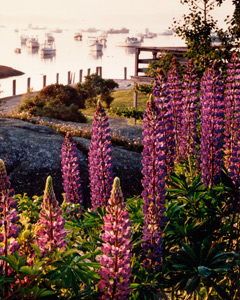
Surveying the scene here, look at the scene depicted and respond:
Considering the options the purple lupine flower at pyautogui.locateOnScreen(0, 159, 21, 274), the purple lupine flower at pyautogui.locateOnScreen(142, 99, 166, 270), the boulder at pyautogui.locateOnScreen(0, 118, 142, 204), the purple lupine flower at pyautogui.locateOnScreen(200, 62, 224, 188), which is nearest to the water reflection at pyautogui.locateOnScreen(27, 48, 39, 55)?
the boulder at pyautogui.locateOnScreen(0, 118, 142, 204)

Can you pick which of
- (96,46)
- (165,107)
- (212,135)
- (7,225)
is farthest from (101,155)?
(96,46)

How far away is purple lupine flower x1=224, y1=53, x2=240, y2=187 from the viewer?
13.6ft

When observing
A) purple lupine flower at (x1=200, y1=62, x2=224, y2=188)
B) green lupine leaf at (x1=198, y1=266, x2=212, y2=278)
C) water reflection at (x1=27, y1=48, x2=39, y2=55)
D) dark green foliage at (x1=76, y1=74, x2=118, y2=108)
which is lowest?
green lupine leaf at (x1=198, y1=266, x2=212, y2=278)

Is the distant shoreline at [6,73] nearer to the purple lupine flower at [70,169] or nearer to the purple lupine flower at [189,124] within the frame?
the purple lupine flower at [189,124]

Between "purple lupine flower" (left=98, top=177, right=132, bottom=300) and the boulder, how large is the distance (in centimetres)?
845

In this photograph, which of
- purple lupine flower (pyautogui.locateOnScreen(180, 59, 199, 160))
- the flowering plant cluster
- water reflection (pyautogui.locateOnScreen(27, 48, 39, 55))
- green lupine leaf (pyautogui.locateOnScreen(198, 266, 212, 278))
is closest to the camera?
the flowering plant cluster

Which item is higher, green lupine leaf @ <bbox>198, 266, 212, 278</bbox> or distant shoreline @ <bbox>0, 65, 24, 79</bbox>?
distant shoreline @ <bbox>0, 65, 24, 79</bbox>

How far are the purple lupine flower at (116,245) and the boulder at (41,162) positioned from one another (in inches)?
333

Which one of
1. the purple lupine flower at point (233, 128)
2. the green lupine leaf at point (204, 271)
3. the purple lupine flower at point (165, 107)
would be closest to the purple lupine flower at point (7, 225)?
the green lupine leaf at point (204, 271)

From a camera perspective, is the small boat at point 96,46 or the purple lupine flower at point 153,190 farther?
the small boat at point 96,46

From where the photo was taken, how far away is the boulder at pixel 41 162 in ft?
36.8

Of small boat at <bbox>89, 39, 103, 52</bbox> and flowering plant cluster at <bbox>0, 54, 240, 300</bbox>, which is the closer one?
flowering plant cluster at <bbox>0, 54, 240, 300</bbox>

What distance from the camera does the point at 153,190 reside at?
327 cm

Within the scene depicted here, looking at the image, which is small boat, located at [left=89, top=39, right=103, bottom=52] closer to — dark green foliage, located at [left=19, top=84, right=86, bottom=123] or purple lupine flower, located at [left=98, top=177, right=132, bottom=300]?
dark green foliage, located at [left=19, top=84, right=86, bottom=123]
